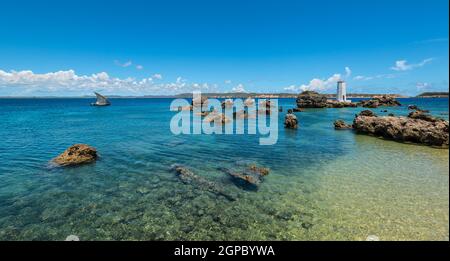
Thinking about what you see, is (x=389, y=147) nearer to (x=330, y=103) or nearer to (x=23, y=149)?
(x=23, y=149)

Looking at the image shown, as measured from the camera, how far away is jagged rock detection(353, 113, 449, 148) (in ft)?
79.8

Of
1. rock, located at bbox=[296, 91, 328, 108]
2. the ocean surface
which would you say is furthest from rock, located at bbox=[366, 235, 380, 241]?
rock, located at bbox=[296, 91, 328, 108]

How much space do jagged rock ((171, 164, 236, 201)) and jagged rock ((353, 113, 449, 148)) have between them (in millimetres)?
24908

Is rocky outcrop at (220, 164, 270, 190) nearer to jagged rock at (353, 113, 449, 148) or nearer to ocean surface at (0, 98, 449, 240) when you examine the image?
ocean surface at (0, 98, 449, 240)

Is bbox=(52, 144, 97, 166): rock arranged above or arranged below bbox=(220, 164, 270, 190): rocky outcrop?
above

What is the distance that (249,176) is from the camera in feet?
48.3

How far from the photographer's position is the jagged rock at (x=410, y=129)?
79.8 feet

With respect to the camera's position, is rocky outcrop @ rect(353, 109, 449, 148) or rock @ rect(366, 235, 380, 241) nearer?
rock @ rect(366, 235, 380, 241)

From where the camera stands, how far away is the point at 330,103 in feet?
342

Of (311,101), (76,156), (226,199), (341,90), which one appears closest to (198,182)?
(226,199)

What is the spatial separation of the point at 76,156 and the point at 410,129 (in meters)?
34.1

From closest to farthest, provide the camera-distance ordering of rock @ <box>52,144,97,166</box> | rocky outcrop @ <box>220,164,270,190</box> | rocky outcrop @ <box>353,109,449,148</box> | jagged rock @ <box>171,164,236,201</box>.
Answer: jagged rock @ <box>171,164,236,201</box>, rocky outcrop @ <box>220,164,270,190</box>, rock @ <box>52,144,97,166</box>, rocky outcrop @ <box>353,109,449,148</box>

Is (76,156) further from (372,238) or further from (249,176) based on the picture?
(372,238)
